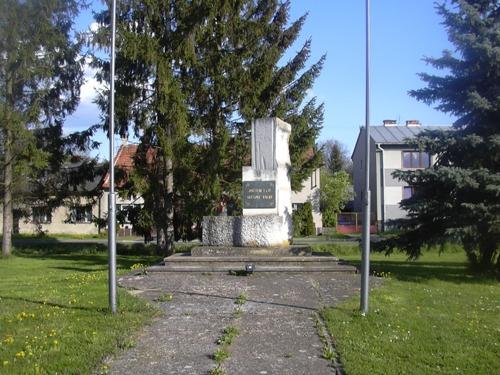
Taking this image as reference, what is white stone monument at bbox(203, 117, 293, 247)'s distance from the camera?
14.3 metres

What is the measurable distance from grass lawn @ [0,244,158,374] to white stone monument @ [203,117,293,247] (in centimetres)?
348

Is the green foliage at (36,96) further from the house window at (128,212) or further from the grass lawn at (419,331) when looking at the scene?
the grass lawn at (419,331)

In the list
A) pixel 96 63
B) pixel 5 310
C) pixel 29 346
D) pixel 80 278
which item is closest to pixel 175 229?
pixel 96 63

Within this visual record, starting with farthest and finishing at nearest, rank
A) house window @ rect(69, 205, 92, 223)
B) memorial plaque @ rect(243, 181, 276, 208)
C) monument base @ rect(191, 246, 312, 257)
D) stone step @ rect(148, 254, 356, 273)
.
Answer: house window @ rect(69, 205, 92, 223) → memorial plaque @ rect(243, 181, 276, 208) → monument base @ rect(191, 246, 312, 257) → stone step @ rect(148, 254, 356, 273)

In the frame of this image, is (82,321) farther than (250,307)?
No

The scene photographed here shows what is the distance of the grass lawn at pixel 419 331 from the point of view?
586 cm

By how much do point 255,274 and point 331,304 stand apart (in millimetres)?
3443

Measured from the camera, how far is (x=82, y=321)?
7.76m

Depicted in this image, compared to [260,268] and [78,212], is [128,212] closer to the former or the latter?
[78,212]

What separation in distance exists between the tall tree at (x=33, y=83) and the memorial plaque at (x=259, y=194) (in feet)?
36.1

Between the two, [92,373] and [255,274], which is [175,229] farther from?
[92,373]

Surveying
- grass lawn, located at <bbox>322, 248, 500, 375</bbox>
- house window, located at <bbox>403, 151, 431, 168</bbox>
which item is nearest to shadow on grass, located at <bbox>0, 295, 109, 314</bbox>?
grass lawn, located at <bbox>322, 248, 500, 375</bbox>

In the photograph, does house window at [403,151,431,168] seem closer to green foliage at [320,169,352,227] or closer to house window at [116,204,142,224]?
green foliage at [320,169,352,227]

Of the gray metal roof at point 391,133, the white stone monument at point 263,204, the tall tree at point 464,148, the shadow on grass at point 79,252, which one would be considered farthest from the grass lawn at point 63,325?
the gray metal roof at point 391,133
